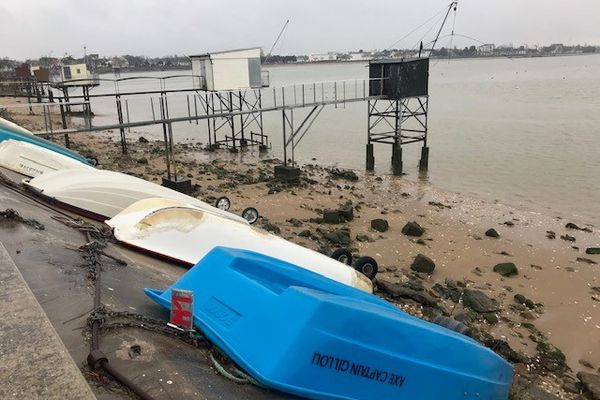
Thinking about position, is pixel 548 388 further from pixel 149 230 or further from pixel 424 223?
pixel 424 223

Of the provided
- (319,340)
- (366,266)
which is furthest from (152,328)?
(366,266)

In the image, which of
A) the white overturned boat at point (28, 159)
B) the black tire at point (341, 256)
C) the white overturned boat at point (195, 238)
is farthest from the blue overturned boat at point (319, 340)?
the white overturned boat at point (28, 159)

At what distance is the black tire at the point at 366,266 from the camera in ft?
31.1

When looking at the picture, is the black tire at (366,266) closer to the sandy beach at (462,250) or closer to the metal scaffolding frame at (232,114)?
the sandy beach at (462,250)

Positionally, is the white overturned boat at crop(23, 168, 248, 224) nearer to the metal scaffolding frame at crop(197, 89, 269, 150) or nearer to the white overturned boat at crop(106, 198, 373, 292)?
the white overturned boat at crop(106, 198, 373, 292)

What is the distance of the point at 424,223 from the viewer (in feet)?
50.6

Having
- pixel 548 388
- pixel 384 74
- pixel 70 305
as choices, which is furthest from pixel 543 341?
pixel 384 74

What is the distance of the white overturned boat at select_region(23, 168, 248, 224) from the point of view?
8.67m

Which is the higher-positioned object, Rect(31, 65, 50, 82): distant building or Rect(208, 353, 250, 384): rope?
Rect(31, 65, 50, 82): distant building

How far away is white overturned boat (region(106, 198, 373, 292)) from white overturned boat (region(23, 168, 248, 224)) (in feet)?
3.45

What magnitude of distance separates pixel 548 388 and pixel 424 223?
8.62 metres

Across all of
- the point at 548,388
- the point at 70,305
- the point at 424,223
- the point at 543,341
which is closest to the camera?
the point at 70,305

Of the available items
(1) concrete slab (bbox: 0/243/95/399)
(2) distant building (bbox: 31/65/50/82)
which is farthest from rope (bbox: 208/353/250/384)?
(2) distant building (bbox: 31/65/50/82)

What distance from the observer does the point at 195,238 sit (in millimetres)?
7223
